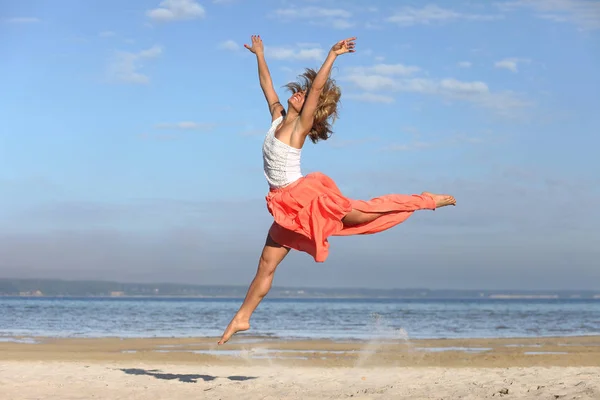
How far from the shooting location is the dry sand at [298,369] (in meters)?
8.04

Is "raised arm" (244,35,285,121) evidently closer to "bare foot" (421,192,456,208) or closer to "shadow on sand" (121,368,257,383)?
"bare foot" (421,192,456,208)

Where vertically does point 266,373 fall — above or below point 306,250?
below

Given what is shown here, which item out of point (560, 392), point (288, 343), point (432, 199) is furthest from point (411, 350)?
point (432, 199)

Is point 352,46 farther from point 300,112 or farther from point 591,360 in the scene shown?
point 591,360

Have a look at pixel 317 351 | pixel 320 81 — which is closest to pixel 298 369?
pixel 317 351

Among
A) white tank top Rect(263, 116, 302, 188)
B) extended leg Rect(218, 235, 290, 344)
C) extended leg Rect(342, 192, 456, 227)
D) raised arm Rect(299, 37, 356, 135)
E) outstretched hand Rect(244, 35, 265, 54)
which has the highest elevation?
outstretched hand Rect(244, 35, 265, 54)

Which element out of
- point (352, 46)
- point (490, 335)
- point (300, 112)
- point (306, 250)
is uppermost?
point (352, 46)

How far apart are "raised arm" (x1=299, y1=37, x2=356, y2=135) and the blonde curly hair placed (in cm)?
11

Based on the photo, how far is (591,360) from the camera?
43.9 feet

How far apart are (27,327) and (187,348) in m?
9.41

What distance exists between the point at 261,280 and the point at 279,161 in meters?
1.06

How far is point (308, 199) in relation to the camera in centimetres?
624

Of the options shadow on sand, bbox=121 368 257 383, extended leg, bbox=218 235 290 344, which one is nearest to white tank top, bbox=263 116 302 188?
extended leg, bbox=218 235 290 344

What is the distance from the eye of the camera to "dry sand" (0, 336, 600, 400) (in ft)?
26.4
